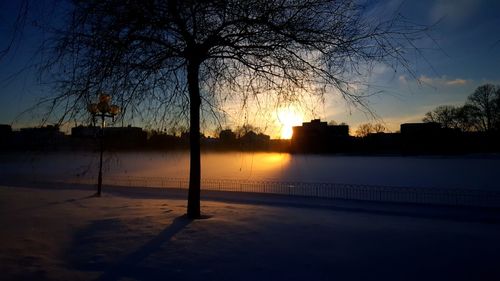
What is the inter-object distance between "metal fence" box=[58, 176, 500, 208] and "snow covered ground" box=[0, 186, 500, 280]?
12.3 meters

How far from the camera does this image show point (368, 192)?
23953 millimetres

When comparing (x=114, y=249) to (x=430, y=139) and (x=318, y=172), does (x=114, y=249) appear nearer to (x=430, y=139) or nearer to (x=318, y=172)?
(x=318, y=172)

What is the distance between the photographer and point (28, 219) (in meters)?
8.68

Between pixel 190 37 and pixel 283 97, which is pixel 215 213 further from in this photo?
pixel 190 37

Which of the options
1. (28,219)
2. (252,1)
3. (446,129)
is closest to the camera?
(252,1)

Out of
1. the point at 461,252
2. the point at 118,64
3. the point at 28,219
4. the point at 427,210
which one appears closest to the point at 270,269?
the point at 461,252

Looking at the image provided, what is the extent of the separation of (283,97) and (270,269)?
373 cm

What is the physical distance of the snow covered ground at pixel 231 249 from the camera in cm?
518

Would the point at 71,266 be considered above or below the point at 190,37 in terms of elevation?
below

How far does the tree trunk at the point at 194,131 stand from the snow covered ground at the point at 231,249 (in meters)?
0.50

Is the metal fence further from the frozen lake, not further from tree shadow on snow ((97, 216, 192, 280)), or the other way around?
tree shadow on snow ((97, 216, 192, 280))

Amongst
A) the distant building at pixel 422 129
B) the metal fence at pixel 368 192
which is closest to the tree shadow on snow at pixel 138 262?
the metal fence at pixel 368 192

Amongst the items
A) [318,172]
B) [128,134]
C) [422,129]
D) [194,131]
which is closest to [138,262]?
[128,134]

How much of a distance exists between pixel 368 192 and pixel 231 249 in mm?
19449
